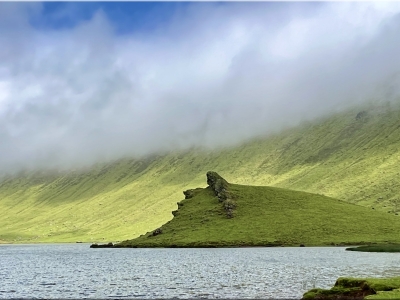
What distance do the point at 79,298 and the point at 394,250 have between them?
136 m

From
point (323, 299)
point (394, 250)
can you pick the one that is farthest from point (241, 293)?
point (394, 250)

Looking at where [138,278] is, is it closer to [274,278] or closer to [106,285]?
[106,285]

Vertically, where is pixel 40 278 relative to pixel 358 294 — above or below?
above

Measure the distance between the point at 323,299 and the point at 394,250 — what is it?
132 m

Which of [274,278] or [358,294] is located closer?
[358,294]

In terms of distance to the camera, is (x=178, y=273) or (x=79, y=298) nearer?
(x=79, y=298)

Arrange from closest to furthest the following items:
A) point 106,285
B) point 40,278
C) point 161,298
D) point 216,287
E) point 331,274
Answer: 1. point 161,298
2. point 216,287
3. point 106,285
4. point 331,274
5. point 40,278

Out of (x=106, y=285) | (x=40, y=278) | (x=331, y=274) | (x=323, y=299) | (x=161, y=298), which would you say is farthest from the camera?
(x=40, y=278)

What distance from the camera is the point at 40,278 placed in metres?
97.7

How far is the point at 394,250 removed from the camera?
174 meters

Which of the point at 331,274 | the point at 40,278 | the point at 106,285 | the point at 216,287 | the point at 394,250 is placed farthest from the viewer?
the point at 394,250

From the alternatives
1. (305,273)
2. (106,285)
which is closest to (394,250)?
(305,273)

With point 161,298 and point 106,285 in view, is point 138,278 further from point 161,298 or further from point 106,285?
point 161,298

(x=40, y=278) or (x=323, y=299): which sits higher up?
(x=40, y=278)
